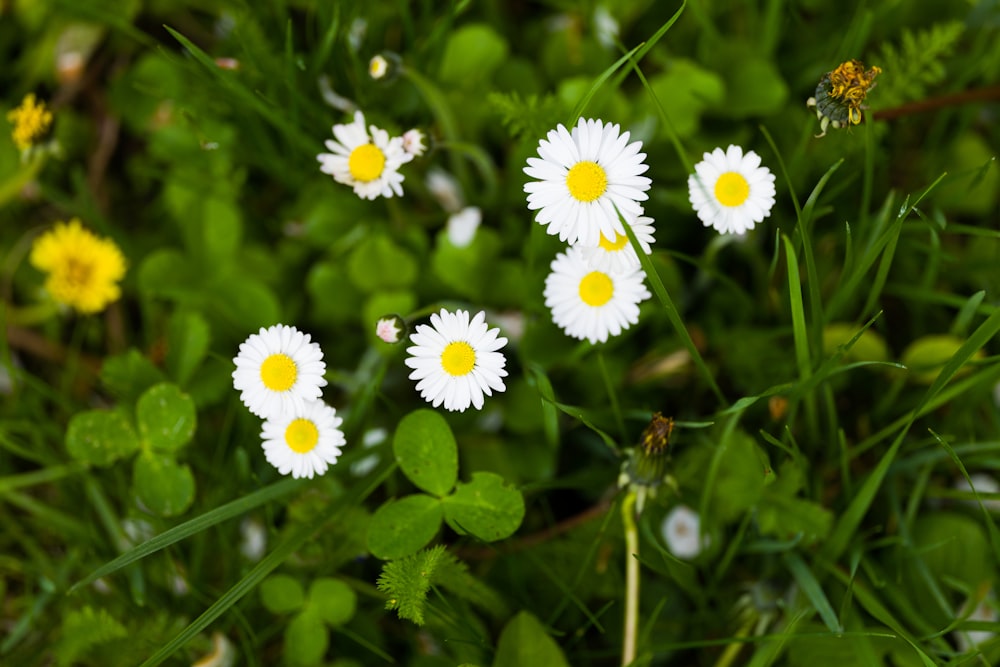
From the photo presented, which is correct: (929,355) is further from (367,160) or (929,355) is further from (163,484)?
(163,484)

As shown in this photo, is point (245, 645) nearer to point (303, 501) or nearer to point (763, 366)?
point (303, 501)

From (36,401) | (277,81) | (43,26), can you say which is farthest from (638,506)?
(43,26)

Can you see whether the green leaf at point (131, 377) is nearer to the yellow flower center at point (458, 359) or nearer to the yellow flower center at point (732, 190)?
the yellow flower center at point (458, 359)

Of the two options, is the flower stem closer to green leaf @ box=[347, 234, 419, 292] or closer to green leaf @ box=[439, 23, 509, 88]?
green leaf @ box=[347, 234, 419, 292]

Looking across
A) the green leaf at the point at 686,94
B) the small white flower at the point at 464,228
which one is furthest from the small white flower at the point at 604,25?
the small white flower at the point at 464,228

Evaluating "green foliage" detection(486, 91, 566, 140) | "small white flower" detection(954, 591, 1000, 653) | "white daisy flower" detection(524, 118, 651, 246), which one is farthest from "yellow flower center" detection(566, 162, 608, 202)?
"small white flower" detection(954, 591, 1000, 653)

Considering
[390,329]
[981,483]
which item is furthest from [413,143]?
[981,483]

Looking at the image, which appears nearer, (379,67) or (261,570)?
(261,570)

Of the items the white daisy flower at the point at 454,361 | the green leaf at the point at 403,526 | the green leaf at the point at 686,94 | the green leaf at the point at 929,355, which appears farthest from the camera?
the green leaf at the point at 686,94
